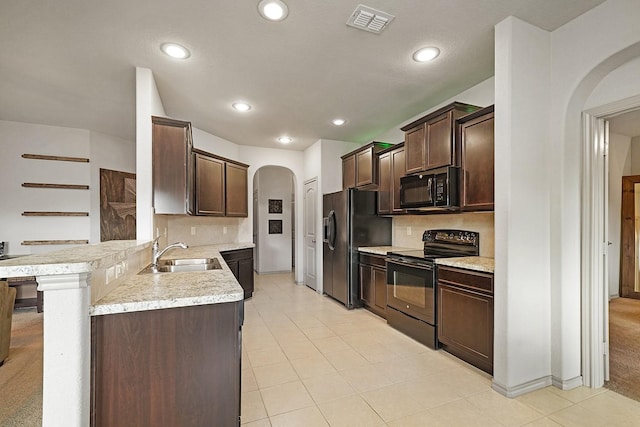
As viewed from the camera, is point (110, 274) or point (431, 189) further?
point (431, 189)

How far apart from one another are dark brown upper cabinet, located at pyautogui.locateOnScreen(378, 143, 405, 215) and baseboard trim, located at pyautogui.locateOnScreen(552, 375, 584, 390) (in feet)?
6.89

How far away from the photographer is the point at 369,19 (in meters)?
2.13

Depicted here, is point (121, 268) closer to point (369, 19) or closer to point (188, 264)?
point (188, 264)

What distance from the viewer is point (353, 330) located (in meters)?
3.48

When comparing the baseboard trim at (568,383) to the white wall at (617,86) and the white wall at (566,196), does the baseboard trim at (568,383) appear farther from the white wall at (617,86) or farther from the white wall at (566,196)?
the white wall at (617,86)

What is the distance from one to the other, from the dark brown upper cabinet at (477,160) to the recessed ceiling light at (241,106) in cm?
243

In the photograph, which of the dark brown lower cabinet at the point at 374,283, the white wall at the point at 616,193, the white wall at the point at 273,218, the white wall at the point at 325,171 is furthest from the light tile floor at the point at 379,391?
the white wall at the point at 273,218

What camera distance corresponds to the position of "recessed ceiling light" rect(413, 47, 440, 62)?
250cm

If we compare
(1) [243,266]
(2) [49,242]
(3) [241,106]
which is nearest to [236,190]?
(1) [243,266]

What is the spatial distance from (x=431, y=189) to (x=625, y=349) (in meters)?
2.33

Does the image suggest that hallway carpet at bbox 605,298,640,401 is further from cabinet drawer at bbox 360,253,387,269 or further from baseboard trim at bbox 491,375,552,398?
cabinet drawer at bbox 360,253,387,269

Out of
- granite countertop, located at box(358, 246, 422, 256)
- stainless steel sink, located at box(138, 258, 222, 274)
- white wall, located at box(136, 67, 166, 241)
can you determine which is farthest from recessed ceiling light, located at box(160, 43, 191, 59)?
granite countertop, located at box(358, 246, 422, 256)

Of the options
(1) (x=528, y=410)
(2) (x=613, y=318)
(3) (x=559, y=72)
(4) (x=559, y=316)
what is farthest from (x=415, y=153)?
(2) (x=613, y=318)

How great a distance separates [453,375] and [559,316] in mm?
918
